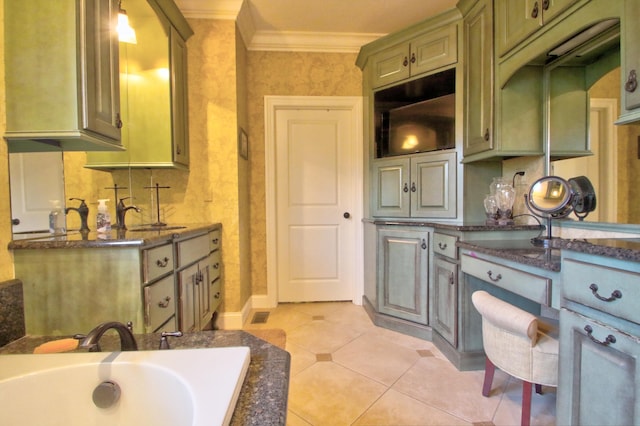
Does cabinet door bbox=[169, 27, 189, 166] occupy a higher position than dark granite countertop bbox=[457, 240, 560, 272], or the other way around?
cabinet door bbox=[169, 27, 189, 166]

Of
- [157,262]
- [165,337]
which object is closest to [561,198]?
[165,337]

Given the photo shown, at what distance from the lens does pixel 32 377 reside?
675mm

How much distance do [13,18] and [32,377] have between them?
1356mm

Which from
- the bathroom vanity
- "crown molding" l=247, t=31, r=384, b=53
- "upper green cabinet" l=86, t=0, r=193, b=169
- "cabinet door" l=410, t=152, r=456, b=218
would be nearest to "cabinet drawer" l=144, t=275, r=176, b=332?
the bathroom vanity

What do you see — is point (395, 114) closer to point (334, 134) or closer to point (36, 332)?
point (334, 134)

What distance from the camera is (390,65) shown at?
2.51 metres

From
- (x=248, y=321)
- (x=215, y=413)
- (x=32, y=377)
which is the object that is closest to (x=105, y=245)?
(x=32, y=377)

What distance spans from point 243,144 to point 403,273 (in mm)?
1804

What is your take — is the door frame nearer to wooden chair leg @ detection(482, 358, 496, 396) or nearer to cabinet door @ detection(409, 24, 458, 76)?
cabinet door @ detection(409, 24, 458, 76)

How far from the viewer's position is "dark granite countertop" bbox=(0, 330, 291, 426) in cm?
52

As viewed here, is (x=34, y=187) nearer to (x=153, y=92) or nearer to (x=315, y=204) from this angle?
(x=153, y=92)

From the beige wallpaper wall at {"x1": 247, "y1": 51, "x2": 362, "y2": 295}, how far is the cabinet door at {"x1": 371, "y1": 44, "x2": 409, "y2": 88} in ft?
1.38

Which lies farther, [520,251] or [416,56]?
[416,56]

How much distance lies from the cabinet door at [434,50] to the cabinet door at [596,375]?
1900mm
